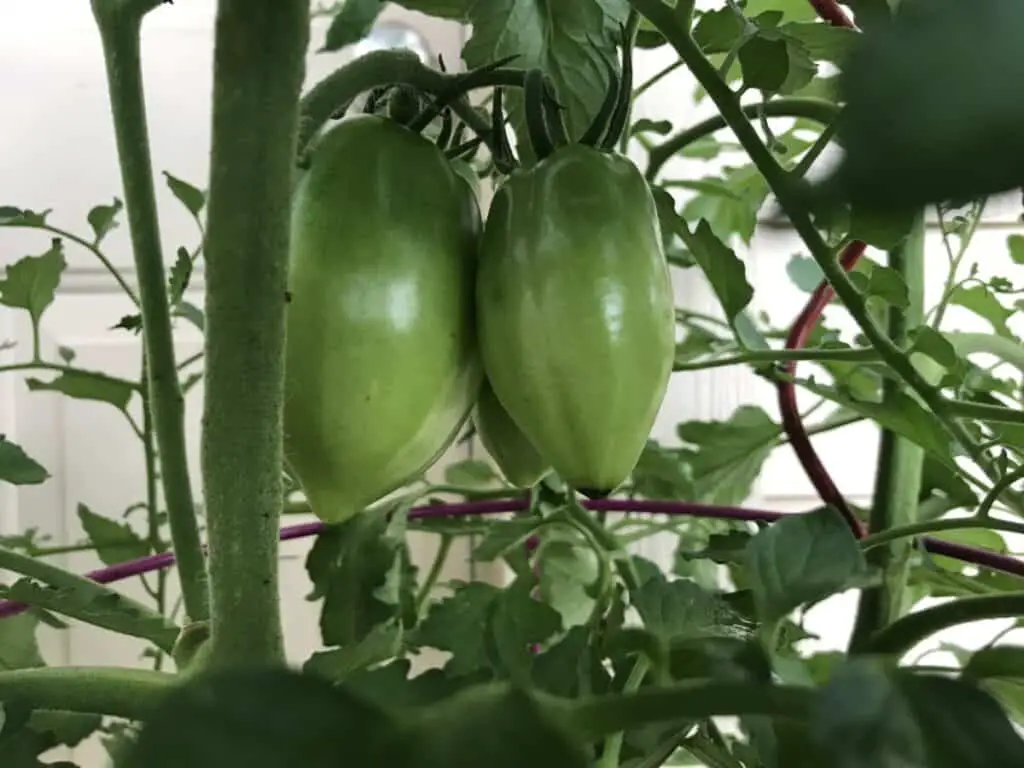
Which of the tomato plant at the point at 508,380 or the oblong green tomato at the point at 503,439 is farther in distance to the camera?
the oblong green tomato at the point at 503,439

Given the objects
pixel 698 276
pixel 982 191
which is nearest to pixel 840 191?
pixel 982 191

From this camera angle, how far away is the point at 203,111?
0.97 metres

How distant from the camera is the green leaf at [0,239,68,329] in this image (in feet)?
1.40

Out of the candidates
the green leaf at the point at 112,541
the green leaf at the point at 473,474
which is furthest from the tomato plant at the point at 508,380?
the green leaf at the point at 473,474

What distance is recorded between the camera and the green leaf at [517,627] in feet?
0.92

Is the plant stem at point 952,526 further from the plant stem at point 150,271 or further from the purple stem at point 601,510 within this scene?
the plant stem at point 150,271

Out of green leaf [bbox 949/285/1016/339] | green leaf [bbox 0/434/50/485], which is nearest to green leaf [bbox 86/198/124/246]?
green leaf [bbox 0/434/50/485]

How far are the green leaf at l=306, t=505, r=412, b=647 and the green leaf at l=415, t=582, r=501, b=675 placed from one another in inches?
1.6

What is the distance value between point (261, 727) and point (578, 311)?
0.15 m

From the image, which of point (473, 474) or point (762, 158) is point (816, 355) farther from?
point (473, 474)

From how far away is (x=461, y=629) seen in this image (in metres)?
0.32

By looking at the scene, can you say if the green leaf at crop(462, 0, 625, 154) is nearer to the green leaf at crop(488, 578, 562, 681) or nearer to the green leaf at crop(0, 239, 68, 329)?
the green leaf at crop(488, 578, 562, 681)

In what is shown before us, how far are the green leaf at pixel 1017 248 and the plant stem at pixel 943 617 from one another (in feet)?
0.90

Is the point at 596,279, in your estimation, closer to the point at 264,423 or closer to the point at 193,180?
the point at 264,423
